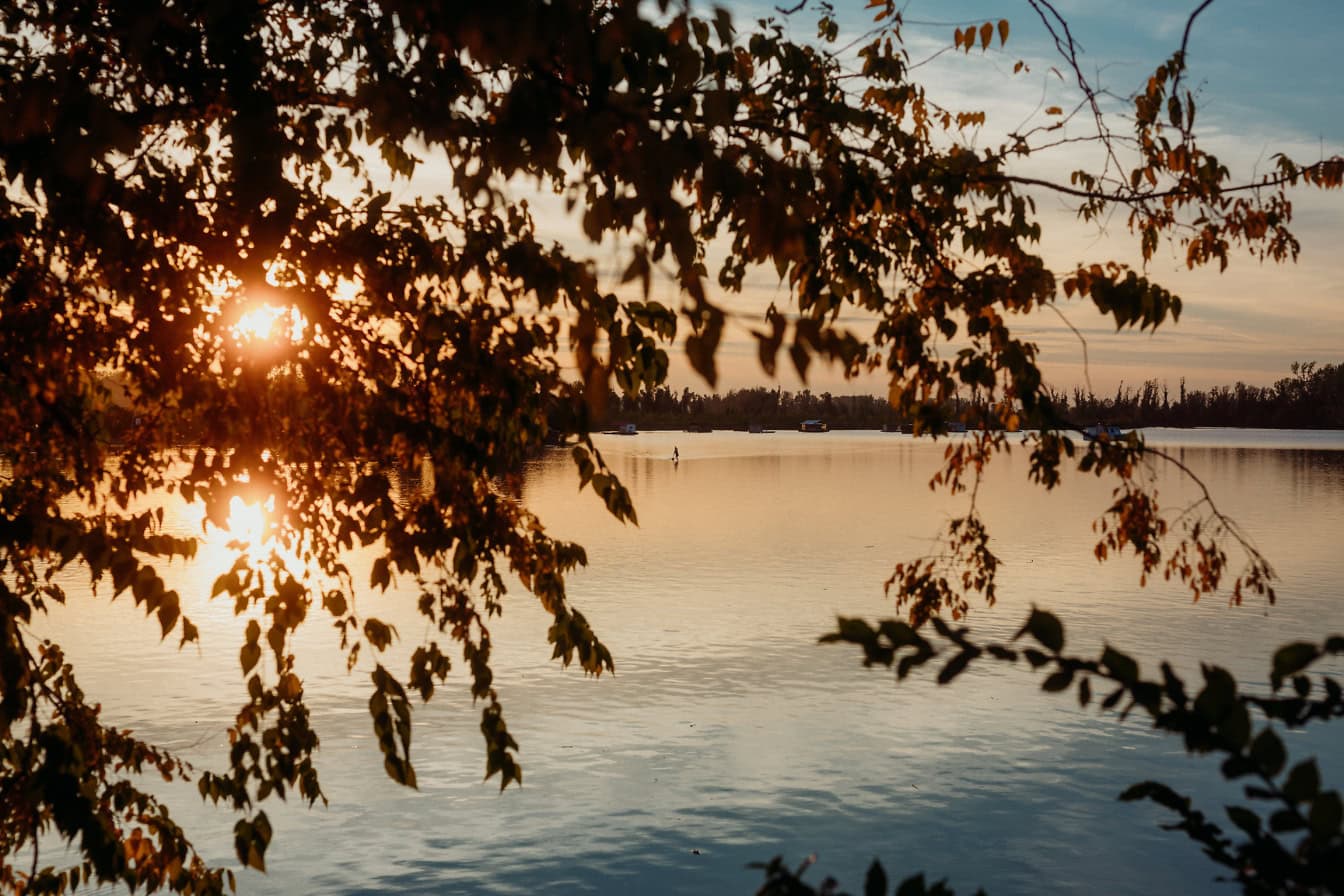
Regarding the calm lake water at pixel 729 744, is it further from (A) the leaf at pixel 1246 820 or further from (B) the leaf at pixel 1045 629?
(B) the leaf at pixel 1045 629

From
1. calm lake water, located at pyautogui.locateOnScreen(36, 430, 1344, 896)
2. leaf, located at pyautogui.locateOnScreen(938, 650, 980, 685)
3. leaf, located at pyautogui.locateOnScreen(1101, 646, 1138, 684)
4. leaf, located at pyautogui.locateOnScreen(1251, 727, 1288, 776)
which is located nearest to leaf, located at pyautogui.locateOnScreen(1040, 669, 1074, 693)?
leaf, located at pyautogui.locateOnScreen(1101, 646, 1138, 684)

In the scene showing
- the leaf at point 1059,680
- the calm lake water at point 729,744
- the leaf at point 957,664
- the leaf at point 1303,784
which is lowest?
the calm lake water at point 729,744

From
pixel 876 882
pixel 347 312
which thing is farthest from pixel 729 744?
pixel 876 882

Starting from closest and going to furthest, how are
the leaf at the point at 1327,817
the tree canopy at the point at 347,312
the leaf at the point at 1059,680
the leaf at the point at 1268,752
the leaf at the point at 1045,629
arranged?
1. the leaf at the point at 1327,817
2. the leaf at the point at 1268,752
3. the leaf at the point at 1045,629
4. the leaf at the point at 1059,680
5. the tree canopy at the point at 347,312

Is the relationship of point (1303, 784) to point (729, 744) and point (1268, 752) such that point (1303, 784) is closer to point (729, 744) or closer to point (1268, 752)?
point (1268, 752)

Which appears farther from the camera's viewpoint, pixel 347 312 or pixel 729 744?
pixel 729 744

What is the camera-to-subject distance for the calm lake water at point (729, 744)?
22.0 meters

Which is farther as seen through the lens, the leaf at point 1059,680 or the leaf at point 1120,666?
the leaf at point 1059,680

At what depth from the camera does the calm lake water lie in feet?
72.1

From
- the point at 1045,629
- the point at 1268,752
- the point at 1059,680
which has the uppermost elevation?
the point at 1045,629

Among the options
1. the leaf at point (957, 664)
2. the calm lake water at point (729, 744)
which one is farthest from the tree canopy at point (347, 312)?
the calm lake water at point (729, 744)

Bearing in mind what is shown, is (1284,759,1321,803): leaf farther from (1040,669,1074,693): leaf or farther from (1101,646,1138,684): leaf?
(1040,669,1074,693): leaf

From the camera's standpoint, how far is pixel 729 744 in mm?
28156

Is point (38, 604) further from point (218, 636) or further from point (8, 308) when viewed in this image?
point (218, 636)
